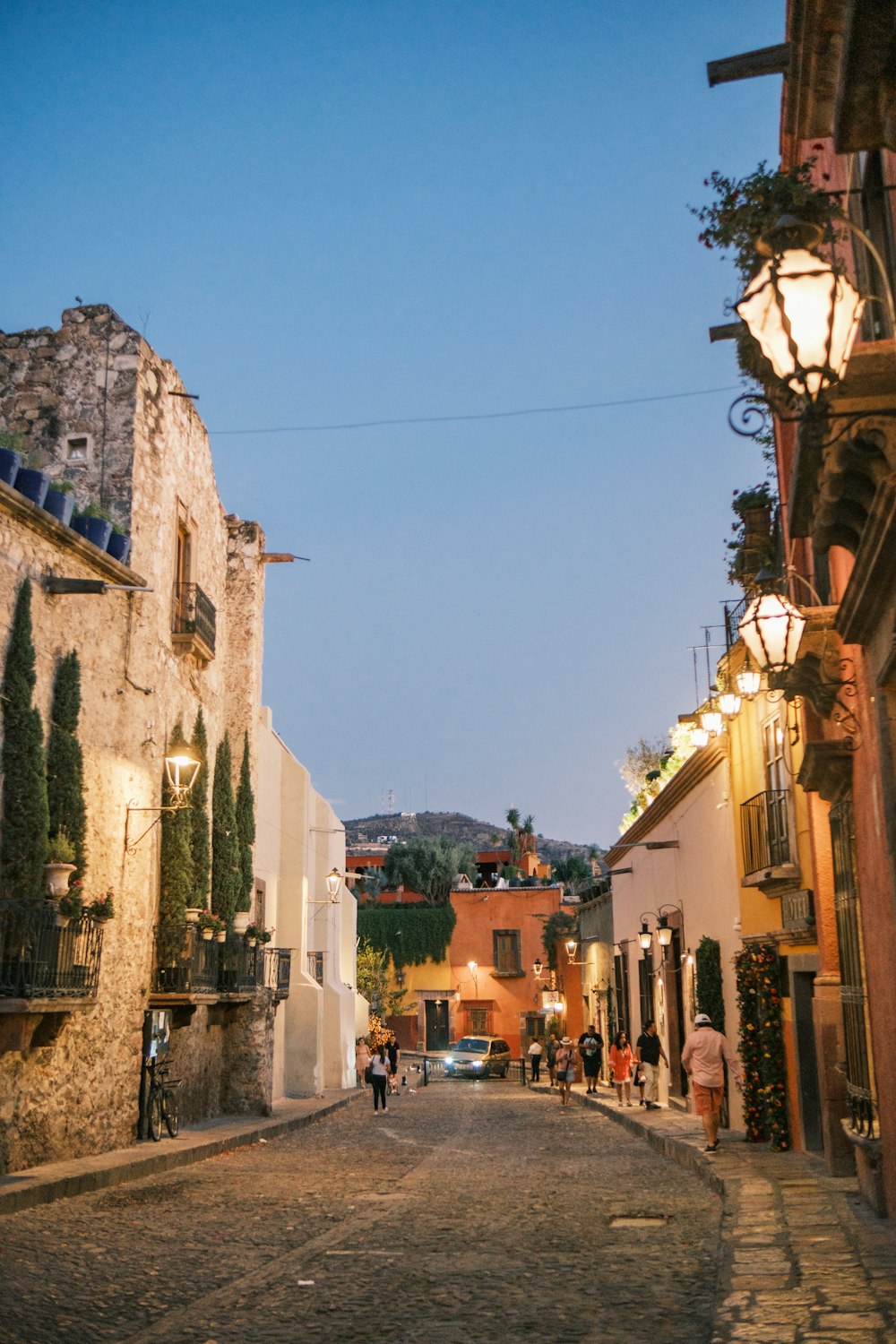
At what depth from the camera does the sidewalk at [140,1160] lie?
40.0 feet

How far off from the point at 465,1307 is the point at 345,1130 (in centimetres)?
1540

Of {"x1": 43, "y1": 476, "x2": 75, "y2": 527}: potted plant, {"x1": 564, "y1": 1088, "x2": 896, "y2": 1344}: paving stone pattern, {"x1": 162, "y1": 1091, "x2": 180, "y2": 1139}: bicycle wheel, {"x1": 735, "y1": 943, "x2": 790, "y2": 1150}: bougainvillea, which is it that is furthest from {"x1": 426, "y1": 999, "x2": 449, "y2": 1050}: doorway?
{"x1": 43, "y1": 476, "x2": 75, "y2": 527}: potted plant

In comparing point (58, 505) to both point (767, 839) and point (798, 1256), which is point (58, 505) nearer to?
point (767, 839)

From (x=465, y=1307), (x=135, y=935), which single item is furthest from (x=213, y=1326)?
(x=135, y=935)

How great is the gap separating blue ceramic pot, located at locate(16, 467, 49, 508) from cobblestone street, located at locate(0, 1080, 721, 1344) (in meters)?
7.66

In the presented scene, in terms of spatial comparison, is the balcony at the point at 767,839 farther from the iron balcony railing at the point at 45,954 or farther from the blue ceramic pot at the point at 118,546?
the blue ceramic pot at the point at 118,546

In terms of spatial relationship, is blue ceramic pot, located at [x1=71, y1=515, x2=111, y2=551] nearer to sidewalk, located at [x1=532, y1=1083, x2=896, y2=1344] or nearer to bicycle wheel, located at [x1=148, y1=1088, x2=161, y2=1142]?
bicycle wheel, located at [x1=148, y1=1088, x2=161, y2=1142]

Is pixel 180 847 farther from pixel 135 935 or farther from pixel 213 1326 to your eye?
pixel 213 1326

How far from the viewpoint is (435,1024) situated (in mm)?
61188

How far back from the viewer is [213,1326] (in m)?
6.67

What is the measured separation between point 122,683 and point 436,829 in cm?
14326

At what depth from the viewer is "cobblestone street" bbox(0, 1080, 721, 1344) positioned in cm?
675

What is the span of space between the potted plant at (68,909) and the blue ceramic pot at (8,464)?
4615 millimetres

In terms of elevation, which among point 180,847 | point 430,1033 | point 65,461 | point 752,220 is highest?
point 65,461
